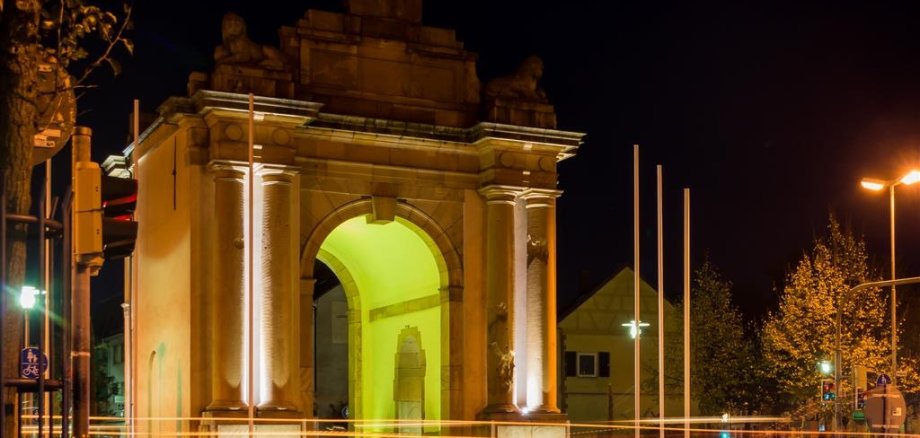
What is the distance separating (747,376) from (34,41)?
1691 inches

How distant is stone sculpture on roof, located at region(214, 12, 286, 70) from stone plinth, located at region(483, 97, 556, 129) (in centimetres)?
530

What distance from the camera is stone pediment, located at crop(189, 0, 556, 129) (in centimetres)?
2984

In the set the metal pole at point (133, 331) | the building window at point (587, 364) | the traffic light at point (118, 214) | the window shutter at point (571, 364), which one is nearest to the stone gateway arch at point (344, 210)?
the metal pole at point (133, 331)

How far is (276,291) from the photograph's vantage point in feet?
97.2

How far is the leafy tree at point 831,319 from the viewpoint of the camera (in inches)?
1587

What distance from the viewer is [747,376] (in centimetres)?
4897

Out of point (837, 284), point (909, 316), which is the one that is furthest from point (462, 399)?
point (909, 316)

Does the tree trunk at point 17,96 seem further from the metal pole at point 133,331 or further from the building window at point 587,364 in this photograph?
the building window at point 587,364

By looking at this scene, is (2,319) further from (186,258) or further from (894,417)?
(186,258)

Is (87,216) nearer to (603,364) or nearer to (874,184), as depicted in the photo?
(874,184)

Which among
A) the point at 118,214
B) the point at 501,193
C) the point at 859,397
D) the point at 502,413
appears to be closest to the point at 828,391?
the point at 859,397

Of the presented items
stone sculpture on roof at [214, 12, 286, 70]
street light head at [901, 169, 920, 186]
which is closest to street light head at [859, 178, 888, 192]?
street light head at [901, 169, 920, 186]

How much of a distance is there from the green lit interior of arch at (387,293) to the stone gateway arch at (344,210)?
10 cm

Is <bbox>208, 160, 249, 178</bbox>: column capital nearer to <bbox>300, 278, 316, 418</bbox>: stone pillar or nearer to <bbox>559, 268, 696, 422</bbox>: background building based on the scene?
<bbox>300, 278, 316, 418</bbox>: stone pillar
